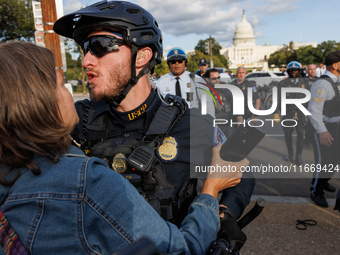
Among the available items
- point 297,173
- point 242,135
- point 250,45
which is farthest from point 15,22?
point 250,45

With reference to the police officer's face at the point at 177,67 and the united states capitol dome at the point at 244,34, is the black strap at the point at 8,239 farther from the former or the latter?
the united states capitol dome at the point at 244,34

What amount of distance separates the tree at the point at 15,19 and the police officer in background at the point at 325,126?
2985 cm

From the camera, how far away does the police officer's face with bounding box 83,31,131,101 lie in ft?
6.50

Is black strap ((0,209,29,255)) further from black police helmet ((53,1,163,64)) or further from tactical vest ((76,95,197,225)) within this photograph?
black police helmet ((53,1,163,64))

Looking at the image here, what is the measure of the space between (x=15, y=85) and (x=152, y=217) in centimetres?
65

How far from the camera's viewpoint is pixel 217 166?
1.62 m

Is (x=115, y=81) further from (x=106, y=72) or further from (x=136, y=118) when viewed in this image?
(x=136, y=118)

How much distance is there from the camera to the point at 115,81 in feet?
6.62

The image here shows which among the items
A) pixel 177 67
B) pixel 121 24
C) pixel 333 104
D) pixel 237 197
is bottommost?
pixel 237 197

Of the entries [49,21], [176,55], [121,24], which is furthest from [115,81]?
[176,55]

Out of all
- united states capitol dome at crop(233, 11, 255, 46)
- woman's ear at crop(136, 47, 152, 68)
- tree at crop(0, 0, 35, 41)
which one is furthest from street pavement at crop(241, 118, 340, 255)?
united states capitol dome at crop(233, 11, 255, 46)

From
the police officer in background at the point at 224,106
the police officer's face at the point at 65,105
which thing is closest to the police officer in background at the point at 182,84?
the police officer in background at the point at 224,106

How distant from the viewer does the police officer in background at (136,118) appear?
174 cm

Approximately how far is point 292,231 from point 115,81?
3161mm
